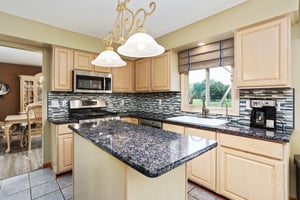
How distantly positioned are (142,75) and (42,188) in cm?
249

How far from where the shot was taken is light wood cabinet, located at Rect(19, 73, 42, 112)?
18.3 ft

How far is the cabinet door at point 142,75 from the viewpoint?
320 cm

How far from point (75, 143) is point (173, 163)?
1.26m

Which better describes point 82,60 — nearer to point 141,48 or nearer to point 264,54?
point 141,48

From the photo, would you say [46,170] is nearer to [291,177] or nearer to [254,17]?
[291,177]

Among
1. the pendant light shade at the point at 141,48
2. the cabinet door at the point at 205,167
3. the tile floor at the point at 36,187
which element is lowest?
the tile floor at the point at 36,187

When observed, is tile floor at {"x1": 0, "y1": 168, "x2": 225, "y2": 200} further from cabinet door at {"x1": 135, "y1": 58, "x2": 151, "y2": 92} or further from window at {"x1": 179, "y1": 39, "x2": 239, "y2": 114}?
cabinet door at {"x1": 135, "y1": 58, "x2": 151, "y2": 92}

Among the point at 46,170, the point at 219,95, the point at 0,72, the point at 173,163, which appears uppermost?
the point at 0,72

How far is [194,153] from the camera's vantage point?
0.92m

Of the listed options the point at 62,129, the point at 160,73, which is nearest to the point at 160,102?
the point at 160,73

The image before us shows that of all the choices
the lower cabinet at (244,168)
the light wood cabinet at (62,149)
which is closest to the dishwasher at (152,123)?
the lower cabinet at (244,168)

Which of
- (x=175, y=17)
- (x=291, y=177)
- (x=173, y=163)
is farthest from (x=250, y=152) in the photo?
(x=175, y=17)

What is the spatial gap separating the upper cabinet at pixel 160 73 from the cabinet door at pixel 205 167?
3.31ft

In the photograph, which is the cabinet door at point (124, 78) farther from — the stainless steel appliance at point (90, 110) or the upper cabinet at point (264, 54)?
the upper cabinet at point (264, 54)
